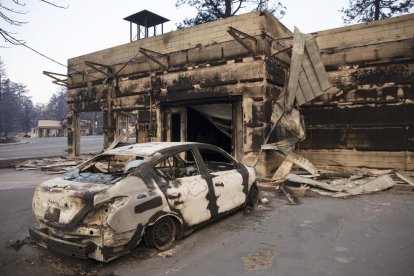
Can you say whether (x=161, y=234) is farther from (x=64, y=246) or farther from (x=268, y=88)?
(x=268, y=88)

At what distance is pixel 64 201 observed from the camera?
12.4ft

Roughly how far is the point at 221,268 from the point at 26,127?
2993 inches

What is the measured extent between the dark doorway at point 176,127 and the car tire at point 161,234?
305 inches

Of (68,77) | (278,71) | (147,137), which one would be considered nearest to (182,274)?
(278,71)

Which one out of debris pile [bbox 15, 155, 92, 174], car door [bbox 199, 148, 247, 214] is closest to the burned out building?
debris pile [bbox 15, 155, 92, 174]

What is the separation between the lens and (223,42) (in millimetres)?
10141

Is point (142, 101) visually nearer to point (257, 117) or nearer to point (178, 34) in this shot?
point (178, 34)

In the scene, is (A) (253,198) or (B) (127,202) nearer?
(B) (127,202)

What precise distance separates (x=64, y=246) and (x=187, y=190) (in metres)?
1.74

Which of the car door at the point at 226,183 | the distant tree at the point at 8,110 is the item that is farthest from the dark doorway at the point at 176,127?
the distant tree at the point at 8,110

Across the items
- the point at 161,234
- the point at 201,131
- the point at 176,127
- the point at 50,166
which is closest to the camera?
the point at 161,234

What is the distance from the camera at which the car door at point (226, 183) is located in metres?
5.16

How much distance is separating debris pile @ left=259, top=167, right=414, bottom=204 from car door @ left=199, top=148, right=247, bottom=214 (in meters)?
1.81

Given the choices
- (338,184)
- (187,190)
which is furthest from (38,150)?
(187,190)
